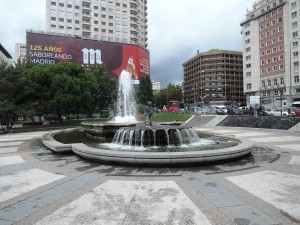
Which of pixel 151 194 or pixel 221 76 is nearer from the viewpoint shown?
pixel 151 194

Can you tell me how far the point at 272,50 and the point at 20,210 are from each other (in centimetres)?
6946

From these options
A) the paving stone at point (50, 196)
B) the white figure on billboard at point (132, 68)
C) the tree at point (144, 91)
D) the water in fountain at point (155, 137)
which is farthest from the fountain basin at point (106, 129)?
the white figure on billboard at point (132, 68)

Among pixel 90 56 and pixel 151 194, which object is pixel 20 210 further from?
pixel 90 56

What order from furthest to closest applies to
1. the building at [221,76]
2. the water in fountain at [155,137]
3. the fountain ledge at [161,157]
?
the building at [221,76] → the water in fountain at [155,137] → the fountain ledge at [161,157]

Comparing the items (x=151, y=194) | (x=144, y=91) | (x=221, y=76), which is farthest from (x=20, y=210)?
(x=221, y=76)

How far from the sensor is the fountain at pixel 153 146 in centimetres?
805

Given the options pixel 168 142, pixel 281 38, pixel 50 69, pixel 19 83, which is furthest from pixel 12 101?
pixel 281 38

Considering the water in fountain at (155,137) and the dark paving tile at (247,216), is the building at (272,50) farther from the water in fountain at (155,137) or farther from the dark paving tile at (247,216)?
the dark paving tile at (247,216)

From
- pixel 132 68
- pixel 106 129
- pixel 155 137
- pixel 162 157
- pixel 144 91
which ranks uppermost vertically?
pixel 132 68

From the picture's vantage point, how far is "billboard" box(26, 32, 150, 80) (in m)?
61.1

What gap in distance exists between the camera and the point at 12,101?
91.8 feet

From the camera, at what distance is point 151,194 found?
18.2ft

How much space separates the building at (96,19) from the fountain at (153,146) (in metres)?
67.2

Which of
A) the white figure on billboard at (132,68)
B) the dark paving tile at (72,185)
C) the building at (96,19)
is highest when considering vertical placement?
the building at (96,19)
